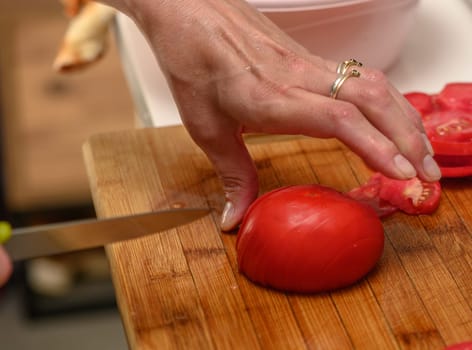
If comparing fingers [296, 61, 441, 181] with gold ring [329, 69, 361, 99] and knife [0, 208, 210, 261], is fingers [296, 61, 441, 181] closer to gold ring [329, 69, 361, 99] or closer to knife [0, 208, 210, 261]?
gold ring [329, 69, 361, 99]

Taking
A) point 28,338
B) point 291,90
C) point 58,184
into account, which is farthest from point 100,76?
point 291,90

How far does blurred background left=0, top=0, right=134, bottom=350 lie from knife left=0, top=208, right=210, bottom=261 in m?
1.33

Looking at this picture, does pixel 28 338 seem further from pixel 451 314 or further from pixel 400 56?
pixel 451 314

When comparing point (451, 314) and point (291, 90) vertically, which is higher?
point (291, 90)

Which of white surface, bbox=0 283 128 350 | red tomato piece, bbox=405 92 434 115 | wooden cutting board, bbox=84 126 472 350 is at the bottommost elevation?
white surface, bbox=0 283 128 350

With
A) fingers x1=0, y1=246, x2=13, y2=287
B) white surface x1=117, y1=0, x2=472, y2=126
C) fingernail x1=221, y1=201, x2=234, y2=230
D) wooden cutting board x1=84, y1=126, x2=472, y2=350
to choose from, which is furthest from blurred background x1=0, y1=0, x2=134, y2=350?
fingers x1=0, y1=246, x2=13, y2=287

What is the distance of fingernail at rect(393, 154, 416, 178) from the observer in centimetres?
126

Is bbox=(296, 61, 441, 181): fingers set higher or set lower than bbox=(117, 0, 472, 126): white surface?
higher

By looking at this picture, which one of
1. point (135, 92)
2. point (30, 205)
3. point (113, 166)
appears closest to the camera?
point (113, 166)

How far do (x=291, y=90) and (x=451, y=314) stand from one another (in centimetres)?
35

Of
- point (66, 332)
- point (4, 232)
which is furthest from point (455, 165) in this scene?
point (66, 332)

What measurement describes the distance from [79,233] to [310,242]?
0.29 metres

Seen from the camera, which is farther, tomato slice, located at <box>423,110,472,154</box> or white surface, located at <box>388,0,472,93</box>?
white surface, located at <box>388,0,472,93</box>

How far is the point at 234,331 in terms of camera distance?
126cm
